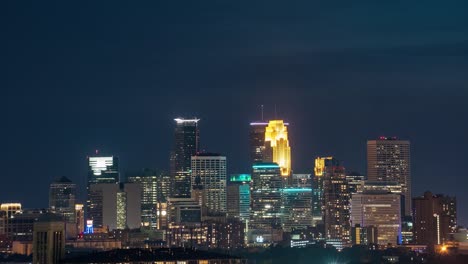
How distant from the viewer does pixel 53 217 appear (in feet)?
369

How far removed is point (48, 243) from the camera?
105000 mm

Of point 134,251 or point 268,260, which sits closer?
point 134,251

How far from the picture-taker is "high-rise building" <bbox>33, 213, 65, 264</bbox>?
4119 inches

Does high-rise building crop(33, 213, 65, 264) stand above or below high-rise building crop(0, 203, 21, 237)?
below

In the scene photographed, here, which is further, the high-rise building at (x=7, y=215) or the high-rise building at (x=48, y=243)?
the high-rise building at (x=7, y=215)

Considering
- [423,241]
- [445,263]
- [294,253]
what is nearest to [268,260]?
[294,253]

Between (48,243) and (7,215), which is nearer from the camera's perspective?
(48,243)

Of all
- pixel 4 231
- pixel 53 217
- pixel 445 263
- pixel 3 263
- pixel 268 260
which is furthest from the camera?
pixel 4 231

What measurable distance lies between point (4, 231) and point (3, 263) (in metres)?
50.2

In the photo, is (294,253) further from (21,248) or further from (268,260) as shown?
(21,248)

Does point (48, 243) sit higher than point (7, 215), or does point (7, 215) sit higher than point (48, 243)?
point (7, 215)

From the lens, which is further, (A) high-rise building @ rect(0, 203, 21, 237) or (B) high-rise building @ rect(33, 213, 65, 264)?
(A) high-rise building @ rect(0, 203, 21, 237)

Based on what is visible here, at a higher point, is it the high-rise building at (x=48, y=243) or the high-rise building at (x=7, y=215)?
the high-rise building at (x=7, y=215)

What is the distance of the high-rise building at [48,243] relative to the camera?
10462 centimetres
